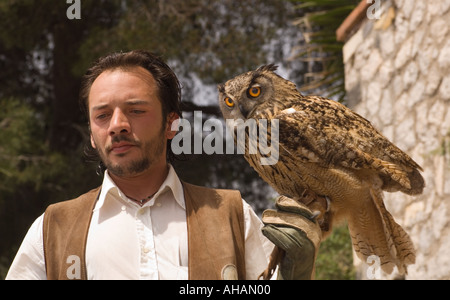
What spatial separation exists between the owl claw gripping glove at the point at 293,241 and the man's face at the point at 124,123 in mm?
392

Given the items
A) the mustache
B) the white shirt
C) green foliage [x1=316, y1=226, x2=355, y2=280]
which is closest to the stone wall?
green foliage [x1=316, y1=226, x2=355, y2=280]

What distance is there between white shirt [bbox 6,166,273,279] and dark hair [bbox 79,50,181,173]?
24 centimetres

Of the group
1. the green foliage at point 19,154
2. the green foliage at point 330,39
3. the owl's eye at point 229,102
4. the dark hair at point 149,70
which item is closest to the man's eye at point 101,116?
the dark hair at point 149,70

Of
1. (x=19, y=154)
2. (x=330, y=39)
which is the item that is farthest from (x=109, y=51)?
(x=330, y=39)

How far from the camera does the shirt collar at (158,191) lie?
1739mm

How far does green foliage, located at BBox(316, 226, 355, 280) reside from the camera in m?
4.97

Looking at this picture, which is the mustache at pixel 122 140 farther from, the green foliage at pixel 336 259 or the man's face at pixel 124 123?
the green foliage at pixel 336 259

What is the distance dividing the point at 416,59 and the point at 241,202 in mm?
2567

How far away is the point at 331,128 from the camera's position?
6.16 feet

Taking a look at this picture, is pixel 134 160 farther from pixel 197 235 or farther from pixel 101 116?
pixel 197 235

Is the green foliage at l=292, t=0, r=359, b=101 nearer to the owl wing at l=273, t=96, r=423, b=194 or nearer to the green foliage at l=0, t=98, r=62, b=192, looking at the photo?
the green foliage at l=0, t=98, r=62, b=192

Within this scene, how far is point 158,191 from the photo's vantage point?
1.75 m

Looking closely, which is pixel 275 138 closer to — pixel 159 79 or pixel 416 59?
pixel 159 79

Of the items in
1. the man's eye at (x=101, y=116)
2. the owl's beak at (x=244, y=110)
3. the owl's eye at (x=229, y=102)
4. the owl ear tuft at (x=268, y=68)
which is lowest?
the man's eye at (x=101, y=116)
